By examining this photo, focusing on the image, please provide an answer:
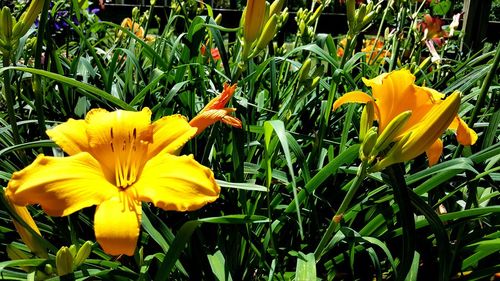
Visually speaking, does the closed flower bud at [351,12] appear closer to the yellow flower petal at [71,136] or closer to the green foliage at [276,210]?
the green foliage at [276,210]

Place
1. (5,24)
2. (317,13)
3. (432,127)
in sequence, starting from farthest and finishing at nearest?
(317,13) → (5,24) → (432,127)

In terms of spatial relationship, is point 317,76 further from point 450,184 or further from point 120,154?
point 120,154

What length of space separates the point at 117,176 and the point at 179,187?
0.12 meters

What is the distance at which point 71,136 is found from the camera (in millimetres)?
751

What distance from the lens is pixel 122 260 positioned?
3.40ft

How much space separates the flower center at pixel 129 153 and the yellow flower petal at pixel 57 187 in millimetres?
80

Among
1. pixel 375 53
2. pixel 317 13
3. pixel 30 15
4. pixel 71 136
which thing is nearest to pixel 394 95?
pixel 71 136

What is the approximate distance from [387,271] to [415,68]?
2.86 feet

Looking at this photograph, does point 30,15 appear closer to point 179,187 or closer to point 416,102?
point 179,187

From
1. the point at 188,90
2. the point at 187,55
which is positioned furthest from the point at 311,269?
the point at 187,55

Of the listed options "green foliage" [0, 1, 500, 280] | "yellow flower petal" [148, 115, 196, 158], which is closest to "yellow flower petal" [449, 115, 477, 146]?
"green foliage" [0, 1, 500, 280]

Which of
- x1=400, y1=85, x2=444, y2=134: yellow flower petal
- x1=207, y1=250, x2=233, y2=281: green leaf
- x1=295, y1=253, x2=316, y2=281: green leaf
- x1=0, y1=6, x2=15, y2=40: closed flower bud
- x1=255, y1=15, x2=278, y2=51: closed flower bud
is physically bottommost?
x1=207, y1=250, x2=233, y2=281: green leaf

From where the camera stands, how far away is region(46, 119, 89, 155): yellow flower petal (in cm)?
74

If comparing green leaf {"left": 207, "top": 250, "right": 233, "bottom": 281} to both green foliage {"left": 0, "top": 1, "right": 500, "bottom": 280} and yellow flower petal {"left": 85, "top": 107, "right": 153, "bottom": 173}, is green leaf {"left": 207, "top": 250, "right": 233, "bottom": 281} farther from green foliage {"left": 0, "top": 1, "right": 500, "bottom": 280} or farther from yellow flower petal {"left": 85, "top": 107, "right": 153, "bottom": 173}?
yellow flower petal {"left": 85, "top": 107, "right": 153, "bottom": 173}
